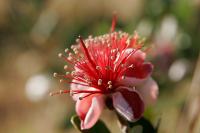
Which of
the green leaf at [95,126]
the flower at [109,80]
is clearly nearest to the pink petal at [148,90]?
the flower at [109,80]

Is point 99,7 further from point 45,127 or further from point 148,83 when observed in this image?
point 148,83

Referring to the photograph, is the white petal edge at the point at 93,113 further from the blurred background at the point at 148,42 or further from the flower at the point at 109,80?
the blurred background at the point at 148,42

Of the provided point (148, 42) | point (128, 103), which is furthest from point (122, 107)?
point (148, 42)

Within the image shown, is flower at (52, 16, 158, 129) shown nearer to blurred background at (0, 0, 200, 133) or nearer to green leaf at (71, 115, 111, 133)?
green leaf at (71, 115, 111, 133)

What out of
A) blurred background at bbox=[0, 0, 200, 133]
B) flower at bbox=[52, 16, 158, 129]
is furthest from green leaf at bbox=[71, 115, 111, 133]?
blurred background at bbox=[0, 0, 200, 133]

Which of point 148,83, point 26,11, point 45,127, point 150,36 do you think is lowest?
point 45,127

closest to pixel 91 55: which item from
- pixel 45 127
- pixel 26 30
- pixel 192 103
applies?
pixel 192 103
